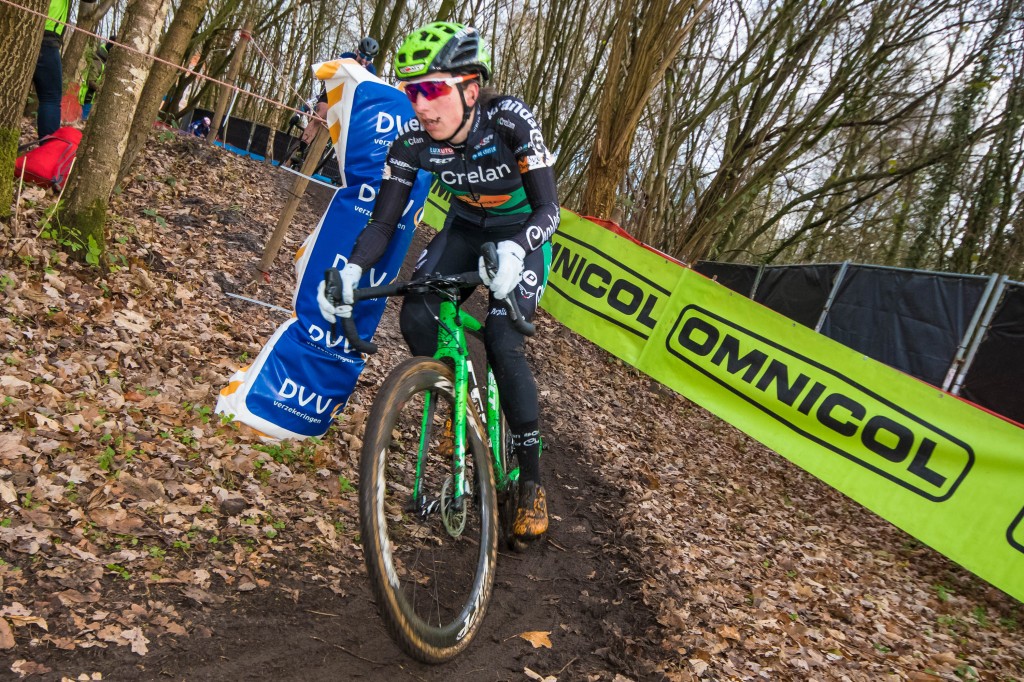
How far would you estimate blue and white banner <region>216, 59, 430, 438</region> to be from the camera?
4406 millimetres

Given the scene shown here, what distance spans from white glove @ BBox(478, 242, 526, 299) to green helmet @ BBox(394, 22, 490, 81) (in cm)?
90

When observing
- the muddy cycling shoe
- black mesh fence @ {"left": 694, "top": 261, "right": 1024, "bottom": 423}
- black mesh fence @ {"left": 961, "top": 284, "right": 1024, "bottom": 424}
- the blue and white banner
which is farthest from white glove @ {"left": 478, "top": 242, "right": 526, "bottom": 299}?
black mesh fence @ {"left": 961, "top": 284, "right": 1024, "bottom": 424}

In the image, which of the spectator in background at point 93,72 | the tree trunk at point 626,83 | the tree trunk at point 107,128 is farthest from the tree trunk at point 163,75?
the spectator in background at point 93,72

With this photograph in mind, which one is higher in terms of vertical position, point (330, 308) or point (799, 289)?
point (799, 289)

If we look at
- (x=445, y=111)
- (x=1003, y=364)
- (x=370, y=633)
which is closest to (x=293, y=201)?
(x=445, y=111)

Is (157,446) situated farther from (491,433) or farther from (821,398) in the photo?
(821,398)

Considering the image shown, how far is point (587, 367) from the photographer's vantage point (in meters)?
9.04

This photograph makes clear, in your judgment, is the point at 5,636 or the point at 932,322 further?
the point at 932,322

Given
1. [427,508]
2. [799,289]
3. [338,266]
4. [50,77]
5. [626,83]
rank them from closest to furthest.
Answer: [427,508] → [338,266] → [50,77] → [626,83] → [799,289]

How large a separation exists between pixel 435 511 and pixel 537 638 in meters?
0.97

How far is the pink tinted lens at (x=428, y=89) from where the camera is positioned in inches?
125

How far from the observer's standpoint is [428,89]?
10.5 feet

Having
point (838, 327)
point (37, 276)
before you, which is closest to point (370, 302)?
point (37, 276)

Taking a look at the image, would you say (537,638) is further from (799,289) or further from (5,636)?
(799,289)
